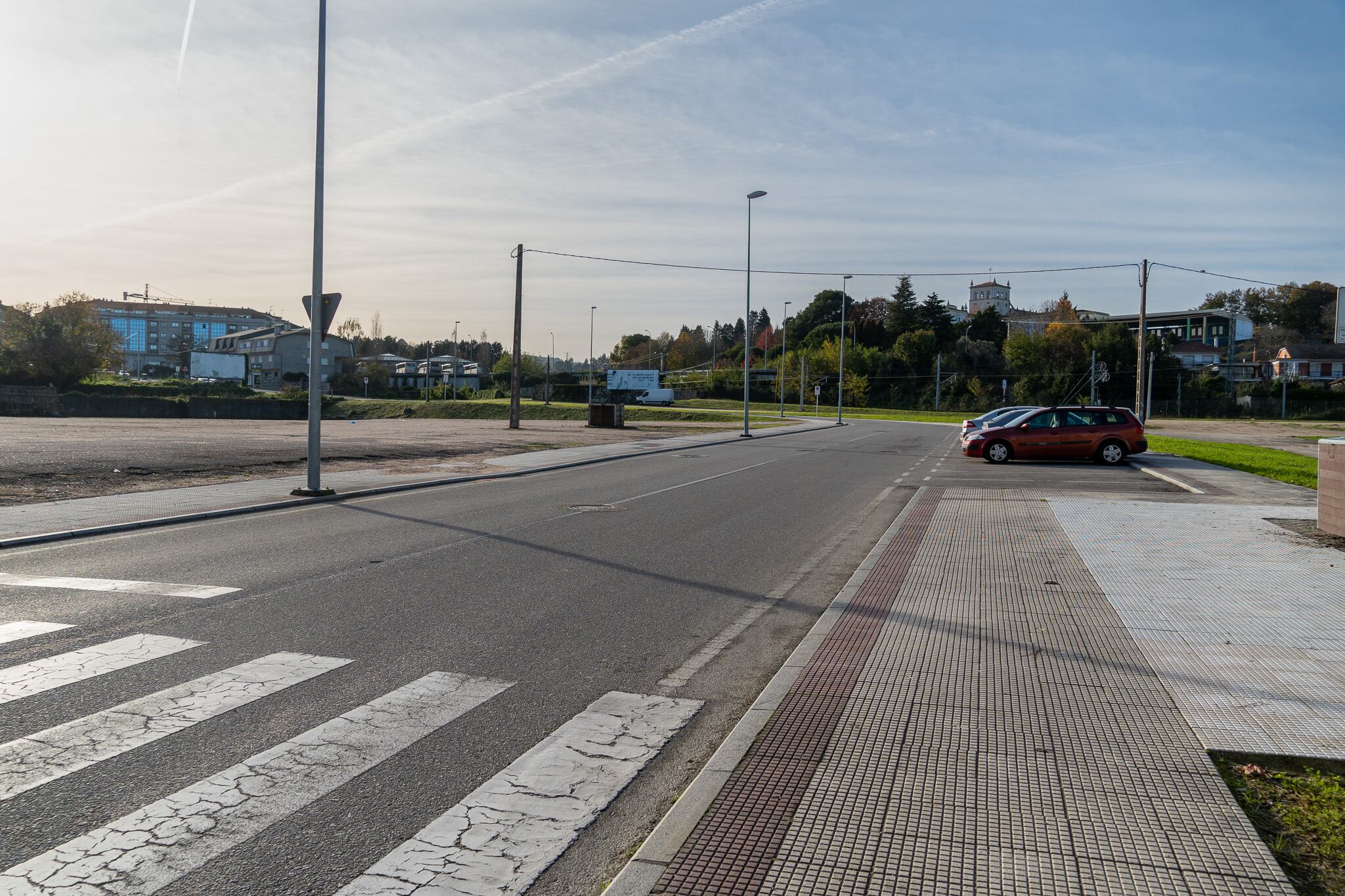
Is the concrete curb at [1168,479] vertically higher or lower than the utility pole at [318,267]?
lower

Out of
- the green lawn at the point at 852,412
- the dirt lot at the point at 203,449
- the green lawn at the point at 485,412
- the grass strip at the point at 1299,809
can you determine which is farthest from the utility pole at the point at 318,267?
the green lawn at the point at 852,412

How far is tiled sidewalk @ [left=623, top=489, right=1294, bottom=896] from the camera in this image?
3.39 meters

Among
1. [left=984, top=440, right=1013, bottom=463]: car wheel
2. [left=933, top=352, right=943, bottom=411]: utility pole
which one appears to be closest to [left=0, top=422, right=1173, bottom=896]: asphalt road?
[left=984, top=440, right=1013, bottom=463]: car wheel

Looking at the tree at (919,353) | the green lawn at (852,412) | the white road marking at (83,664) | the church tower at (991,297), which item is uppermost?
the church tower at (991,297)

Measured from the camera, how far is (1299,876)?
11.1 ft

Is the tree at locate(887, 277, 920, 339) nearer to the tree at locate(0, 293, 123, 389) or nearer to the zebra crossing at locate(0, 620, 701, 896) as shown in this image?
the tree at locate(0, 293, 123, 389)

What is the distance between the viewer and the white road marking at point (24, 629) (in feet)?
21.7

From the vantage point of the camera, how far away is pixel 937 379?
88812 millimetres

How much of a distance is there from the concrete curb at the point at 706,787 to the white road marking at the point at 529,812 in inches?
14.4

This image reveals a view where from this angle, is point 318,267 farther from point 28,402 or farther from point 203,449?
point 28,402

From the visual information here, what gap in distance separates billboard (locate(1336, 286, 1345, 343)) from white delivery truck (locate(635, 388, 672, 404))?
81723mm

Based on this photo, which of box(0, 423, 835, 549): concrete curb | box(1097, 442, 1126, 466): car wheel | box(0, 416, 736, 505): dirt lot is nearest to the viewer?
box(0, 423, 835, 549): concrete curb

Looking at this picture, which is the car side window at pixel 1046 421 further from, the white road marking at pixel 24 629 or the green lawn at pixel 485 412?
the green lawn at pixel 485 412

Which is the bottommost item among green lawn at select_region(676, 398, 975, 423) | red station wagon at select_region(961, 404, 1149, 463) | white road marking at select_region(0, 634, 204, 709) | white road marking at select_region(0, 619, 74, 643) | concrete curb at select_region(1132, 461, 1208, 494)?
white road marking at select_region(0, 634, 204, 709)
